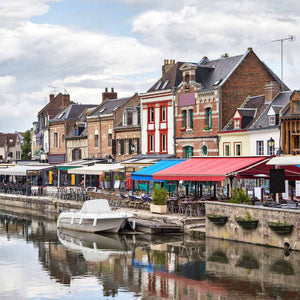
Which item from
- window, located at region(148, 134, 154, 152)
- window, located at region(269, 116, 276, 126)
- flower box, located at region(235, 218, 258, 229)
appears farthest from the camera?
window, located at region(148, 134, 154, 152)

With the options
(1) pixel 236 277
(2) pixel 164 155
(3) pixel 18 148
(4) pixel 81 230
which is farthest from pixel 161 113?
(3) pixel 18 148

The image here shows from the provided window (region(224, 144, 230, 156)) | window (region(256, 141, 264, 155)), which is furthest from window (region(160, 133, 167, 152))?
window (region(256, 141, 264, 155))

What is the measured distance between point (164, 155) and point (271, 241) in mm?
26456

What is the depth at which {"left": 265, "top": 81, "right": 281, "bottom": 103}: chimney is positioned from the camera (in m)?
47.5

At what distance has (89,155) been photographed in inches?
2709

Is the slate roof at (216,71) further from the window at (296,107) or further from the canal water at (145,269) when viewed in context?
the canal water at (145,269)

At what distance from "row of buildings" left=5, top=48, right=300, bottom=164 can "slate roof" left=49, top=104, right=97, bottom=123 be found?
8.87 m

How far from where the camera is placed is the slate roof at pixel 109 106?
66.1 meters

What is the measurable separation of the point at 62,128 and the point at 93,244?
140 feet

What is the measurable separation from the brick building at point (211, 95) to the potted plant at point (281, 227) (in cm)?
2203

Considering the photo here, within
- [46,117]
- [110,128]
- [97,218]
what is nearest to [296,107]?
[97,218]

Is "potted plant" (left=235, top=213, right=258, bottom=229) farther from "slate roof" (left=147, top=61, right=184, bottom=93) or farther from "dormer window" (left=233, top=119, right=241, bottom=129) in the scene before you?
"slate roof" (left=147, top=61, right=184, bottom=93)

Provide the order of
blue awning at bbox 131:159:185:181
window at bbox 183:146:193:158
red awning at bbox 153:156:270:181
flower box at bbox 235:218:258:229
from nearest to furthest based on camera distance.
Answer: flower box at bbox 235:218:258:229 < red awning at bbox 153:156:270:181 < blue awning at bbox 131:159:185:181 < window at bbox 183:146:193:158

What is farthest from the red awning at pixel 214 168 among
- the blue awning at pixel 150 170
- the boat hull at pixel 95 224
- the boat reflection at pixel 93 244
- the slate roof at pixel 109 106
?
the slate roof at pixel 109 106
